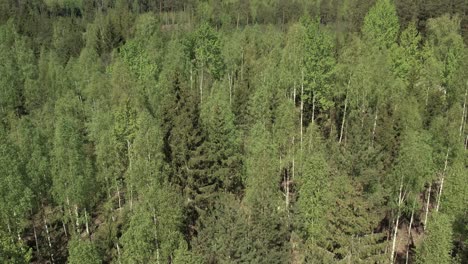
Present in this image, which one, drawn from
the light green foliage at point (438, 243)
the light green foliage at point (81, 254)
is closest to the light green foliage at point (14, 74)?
the light green foliage at point (81, 254)

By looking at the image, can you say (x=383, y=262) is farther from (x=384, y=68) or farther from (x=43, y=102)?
(x=43, y=102)

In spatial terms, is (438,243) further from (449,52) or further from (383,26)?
(383,26)

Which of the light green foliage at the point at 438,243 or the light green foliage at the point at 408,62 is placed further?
the light green foliage at the point at 408,62

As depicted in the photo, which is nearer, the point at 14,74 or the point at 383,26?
the point at 383,26

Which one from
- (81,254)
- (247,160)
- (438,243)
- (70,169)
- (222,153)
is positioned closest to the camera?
(81,254)

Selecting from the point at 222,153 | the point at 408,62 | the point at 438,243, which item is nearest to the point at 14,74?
the point at 222,153

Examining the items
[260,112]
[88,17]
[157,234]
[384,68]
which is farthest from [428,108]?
[88,17]

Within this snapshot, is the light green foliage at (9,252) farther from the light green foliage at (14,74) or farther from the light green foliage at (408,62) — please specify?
the light green foliage at (408,62)

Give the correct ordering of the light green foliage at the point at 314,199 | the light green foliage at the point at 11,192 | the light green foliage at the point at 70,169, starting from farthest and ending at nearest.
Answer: the light green foliage at the point at 70,169 → the light green foliage at the point at 11,192 → the light green foliage at the point at 314,199

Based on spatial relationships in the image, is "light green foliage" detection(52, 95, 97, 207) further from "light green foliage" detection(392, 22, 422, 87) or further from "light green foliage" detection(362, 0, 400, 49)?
"light green foliage" detection(362, 0, 400, 49)
